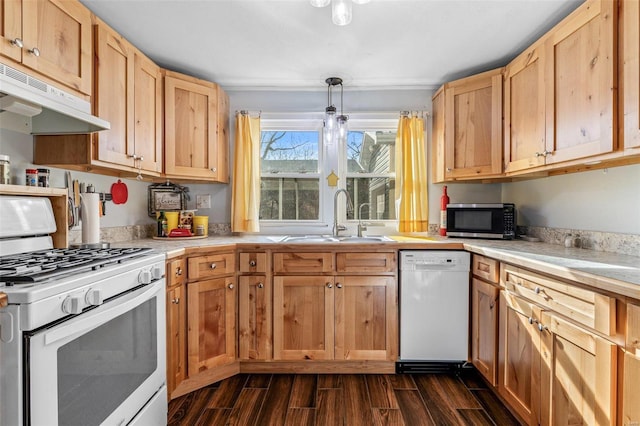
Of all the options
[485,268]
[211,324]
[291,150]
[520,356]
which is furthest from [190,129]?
[520,356]

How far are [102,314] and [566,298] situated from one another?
1819 mm

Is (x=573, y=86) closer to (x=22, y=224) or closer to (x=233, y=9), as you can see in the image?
(x=233, y=9)

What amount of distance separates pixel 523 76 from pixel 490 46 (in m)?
0.32

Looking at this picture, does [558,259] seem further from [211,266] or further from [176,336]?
[176,336]

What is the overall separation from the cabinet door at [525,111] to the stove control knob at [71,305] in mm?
2351

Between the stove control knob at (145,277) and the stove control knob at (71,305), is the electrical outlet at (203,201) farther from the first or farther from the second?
the stove control knob at (71,305)

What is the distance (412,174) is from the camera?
9.24 ft

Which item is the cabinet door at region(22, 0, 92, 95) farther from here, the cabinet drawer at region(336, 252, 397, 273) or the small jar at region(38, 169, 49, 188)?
the cabinet drawer at region(336, 252, 397, 273)

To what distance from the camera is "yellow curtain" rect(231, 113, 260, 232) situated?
2.79 metres

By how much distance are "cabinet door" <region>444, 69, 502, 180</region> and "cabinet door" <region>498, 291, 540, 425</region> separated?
1.02m

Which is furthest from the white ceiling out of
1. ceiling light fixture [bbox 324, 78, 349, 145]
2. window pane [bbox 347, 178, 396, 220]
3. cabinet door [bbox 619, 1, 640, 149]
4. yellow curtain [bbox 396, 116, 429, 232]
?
window pane [bbox 347, 178, 396, 220]

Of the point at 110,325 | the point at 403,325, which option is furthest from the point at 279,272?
the point at 110,325

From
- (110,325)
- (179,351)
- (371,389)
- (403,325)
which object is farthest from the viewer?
(403,325)

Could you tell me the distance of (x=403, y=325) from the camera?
2.29 metres
